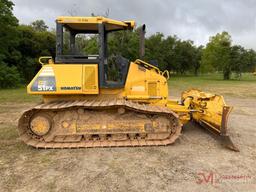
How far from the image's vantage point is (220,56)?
47.5m

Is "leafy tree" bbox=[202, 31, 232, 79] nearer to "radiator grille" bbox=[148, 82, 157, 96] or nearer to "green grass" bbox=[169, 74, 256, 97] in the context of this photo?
"green grass" bbox=[169, 74, 256, 97]

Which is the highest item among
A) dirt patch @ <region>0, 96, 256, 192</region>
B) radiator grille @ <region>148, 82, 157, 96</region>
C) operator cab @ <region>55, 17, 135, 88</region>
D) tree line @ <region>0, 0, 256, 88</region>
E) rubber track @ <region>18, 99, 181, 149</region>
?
tree line @ <region>0, 0, 256, 88</region>

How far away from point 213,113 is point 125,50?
2907 cm

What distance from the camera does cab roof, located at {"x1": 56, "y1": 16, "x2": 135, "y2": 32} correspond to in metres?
6.01

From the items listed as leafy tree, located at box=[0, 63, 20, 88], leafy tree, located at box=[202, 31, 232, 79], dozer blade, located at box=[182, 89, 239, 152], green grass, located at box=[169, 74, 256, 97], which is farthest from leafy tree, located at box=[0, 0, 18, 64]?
leafy tree, located at box=[202, 31, 232, 79]

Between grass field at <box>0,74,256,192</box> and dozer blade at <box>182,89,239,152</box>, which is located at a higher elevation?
dozer blade at <box>182,89,239,152</box>

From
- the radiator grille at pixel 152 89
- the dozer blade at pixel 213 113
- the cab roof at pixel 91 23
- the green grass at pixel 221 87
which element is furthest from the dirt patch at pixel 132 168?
the green grass at pixel 221 87

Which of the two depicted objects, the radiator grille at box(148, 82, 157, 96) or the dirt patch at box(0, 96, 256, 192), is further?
the radiator grille at box(148, 82, 157, 96)

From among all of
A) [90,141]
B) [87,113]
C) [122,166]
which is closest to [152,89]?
[87,113]

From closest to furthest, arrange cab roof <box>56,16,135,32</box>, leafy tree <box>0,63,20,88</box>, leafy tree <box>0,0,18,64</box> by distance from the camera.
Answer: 1. cab roof <box>56,16,135,32</box>
2. leafy tree <box>0,63,20,88</box>
3. leafy tree <box>0,0,18,64</box>

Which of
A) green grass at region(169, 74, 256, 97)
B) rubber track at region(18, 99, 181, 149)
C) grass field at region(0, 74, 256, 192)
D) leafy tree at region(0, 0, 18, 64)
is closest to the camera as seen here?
grass field at region(0, 74, 256, 192)

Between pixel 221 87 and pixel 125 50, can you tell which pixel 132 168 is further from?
pixel 125 50

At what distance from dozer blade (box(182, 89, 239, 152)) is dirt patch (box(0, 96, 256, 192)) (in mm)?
264

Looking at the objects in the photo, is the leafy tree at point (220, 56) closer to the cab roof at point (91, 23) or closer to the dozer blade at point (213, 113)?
the dozer blade at point (213, 113)
